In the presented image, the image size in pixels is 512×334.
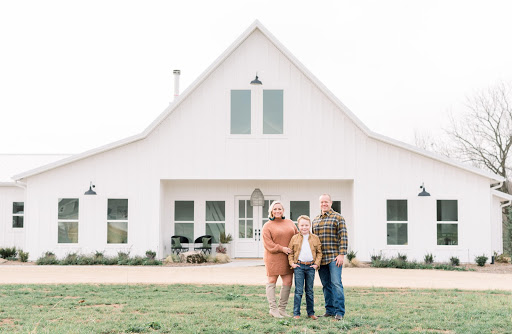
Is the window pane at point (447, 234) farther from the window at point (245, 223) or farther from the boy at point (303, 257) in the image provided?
the boy at point (303, 257)

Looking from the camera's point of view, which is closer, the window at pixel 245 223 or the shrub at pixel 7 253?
the shrub at pixel 7 253

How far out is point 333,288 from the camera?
851cm

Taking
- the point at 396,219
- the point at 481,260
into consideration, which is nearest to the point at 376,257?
the point at 396,219

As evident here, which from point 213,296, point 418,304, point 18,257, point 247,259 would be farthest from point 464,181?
point 18,257

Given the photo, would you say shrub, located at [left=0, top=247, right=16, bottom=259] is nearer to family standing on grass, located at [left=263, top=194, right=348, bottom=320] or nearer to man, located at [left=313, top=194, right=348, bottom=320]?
family standing on grass, located at [left=263, top=194, right=348, bottom=320]

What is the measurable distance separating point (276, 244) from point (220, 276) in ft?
21.7

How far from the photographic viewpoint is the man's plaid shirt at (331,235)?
846 centimetres

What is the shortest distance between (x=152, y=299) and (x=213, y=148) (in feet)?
29.9

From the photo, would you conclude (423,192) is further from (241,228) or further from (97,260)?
(97,260)

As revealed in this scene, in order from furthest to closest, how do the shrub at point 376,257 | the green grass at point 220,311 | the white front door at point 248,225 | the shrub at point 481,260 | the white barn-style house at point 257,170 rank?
the white front door at point 248,225 < the white barn-style house at point 257,170 < the shrub at point 376,257 < the shrub at point 481,260 < the green grass at point 220,311

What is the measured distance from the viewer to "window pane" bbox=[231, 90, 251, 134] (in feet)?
62.6

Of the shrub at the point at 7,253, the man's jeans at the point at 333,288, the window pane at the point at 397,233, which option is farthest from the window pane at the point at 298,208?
the man's jeans at the point at 333,288

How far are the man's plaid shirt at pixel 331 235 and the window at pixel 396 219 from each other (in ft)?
35.9

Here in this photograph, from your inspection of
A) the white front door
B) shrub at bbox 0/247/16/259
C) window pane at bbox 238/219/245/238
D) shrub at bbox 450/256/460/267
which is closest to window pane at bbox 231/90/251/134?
the white front door
